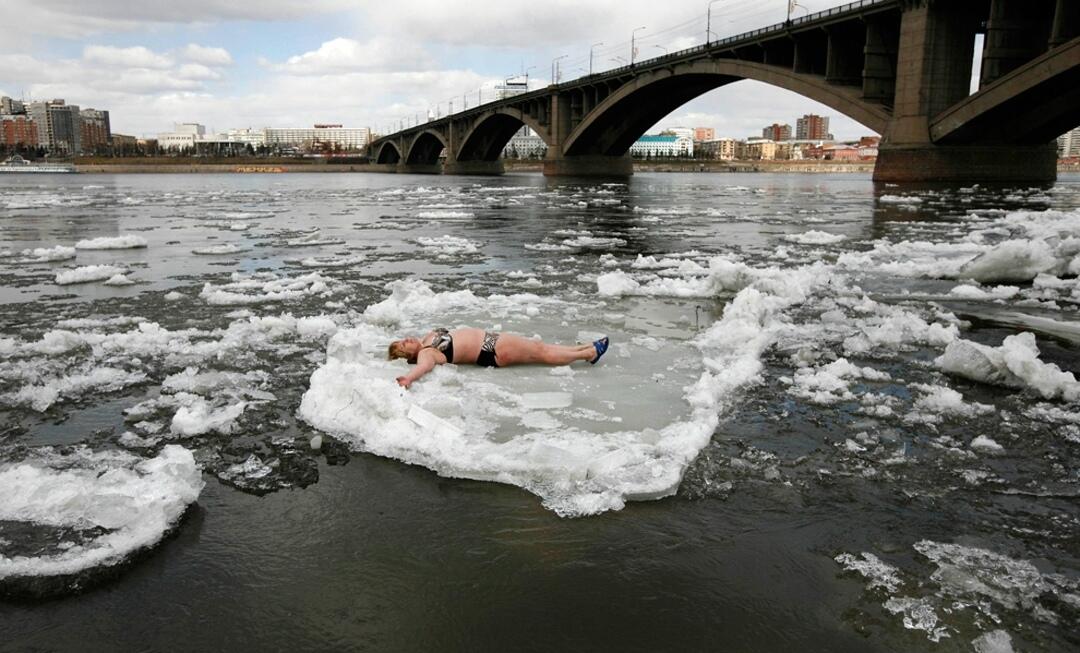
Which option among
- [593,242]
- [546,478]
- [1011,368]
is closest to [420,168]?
[593,242]

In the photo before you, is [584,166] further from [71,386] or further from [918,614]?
[918,614]

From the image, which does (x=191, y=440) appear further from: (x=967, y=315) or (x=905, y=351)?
(x=967, y=315)

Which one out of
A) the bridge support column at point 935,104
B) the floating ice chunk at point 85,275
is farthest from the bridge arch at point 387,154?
the floating ice chunk at point 85,275

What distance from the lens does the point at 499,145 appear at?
101 metres

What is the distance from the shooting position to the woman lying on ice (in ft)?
16.6

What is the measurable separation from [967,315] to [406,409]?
5.63 m

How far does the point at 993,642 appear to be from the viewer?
7.27 feet

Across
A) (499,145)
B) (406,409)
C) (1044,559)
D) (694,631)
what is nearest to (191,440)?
(406,409)

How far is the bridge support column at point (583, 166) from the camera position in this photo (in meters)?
73.6

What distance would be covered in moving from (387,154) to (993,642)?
14555cm

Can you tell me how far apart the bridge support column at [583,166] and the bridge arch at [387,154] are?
209 ft

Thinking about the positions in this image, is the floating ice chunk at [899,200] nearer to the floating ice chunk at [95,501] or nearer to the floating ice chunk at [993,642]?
the floating ice chunk at [993,642]

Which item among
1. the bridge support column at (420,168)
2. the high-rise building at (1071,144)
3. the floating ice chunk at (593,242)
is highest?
the high-rise building at (1071,144)

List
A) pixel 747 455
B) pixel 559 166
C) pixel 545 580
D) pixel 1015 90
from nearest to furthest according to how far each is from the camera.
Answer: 1. pixel 545 580
2. pixel 747 455
3. pixel 1015 90
4. pixel 559 166
